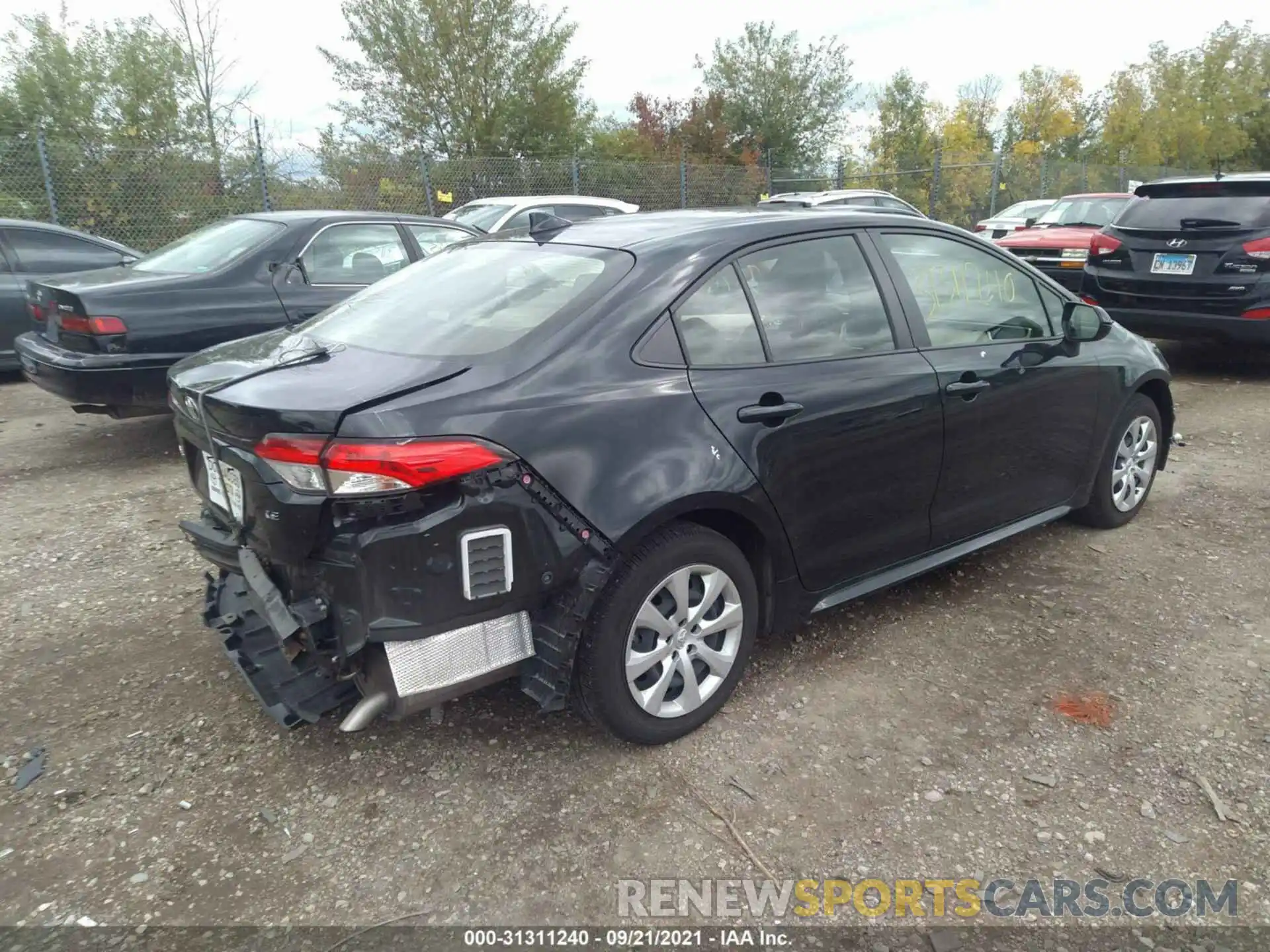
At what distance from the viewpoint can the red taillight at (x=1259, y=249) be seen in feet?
23.3

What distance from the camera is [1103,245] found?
813cm

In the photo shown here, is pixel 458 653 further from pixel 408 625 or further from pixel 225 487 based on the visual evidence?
pixel 225 487

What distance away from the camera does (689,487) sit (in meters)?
2.66

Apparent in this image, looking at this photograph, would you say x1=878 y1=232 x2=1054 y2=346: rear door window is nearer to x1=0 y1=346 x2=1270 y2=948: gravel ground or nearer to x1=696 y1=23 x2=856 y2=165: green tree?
x1=0 y1=346 x2=1270 y2=948: gravel ground

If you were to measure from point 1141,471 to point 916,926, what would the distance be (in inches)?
131

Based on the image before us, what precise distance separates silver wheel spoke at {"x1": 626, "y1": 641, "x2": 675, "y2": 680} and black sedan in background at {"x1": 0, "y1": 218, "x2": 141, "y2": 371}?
7257mm

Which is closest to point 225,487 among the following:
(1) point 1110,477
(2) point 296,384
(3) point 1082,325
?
(2) point 296,384

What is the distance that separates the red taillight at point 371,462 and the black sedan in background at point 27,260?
6865 mm

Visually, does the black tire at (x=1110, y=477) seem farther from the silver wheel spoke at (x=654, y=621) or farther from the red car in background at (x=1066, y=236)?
the red car in background at (x=1066, y=236)

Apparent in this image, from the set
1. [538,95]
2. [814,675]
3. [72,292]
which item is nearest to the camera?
[814,675]

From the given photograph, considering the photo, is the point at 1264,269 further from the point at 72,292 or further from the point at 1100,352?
the point at 72,292

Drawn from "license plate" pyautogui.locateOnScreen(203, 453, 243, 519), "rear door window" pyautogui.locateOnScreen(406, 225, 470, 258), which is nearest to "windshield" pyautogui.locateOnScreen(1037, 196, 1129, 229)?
"rear door window" pyautogui.locateOnScreen(406, 225, 470, 258)

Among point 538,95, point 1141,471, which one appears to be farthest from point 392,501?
point 538,95

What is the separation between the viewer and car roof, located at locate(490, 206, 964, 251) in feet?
9.89
